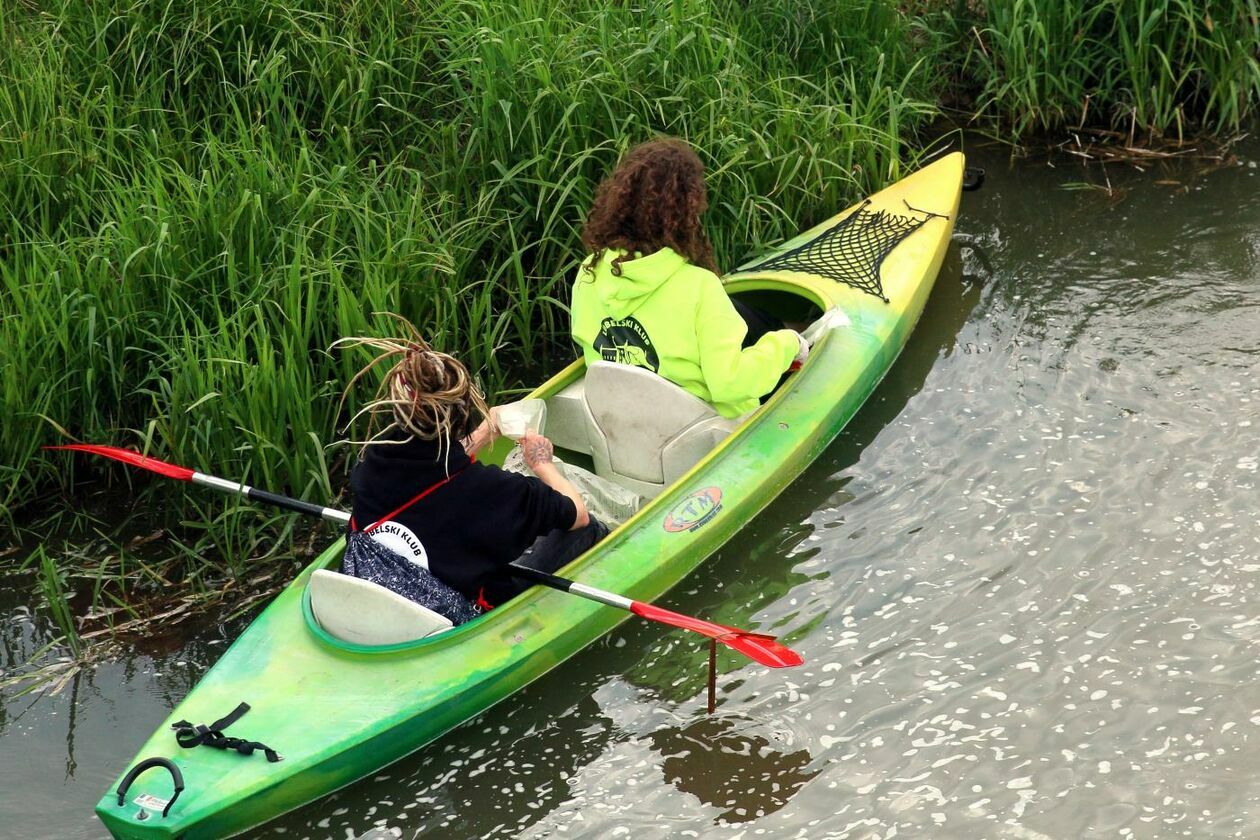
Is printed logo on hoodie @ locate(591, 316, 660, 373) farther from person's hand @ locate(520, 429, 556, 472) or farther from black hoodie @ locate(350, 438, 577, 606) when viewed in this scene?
black hoodie @ locate(350, 438, 577, 606)

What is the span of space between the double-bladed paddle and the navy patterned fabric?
9.4 inches

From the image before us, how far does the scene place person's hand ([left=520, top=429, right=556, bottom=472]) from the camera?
4293 mm

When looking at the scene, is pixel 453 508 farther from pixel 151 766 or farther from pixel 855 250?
pixel 855 250

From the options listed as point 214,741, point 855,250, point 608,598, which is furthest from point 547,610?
point 855,250

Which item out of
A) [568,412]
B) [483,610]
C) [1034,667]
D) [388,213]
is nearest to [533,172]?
[388,213]

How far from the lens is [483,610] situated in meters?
4.22

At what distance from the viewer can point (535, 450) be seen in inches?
169

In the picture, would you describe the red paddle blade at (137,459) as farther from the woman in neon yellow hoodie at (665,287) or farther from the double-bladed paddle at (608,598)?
the woman in neon yellow hoodie at (665,287)

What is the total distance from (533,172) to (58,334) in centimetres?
203

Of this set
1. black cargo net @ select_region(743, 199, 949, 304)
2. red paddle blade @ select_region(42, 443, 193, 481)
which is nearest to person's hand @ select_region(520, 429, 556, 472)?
red paddle blade @ select_region(42, 443, 193, 481)

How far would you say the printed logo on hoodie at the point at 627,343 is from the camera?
189 inches

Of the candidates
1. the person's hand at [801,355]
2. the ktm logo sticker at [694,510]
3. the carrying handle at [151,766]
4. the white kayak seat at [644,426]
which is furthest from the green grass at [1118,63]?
the carrying handle at [151,766]

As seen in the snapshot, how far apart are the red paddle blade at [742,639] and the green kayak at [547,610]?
1.33 ft

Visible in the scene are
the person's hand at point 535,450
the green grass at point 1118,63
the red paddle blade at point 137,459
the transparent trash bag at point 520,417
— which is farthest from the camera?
the green grass at point 1118,63
